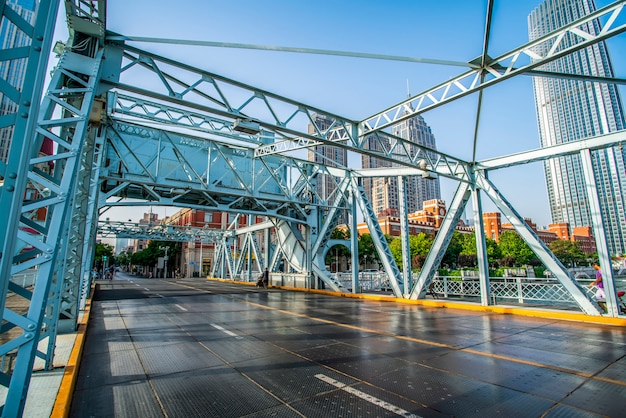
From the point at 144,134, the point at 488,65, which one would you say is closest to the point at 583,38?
the point at 488,65

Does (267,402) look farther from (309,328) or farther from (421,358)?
(309,328)

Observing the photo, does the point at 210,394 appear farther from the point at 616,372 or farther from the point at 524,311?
the point at 524,311

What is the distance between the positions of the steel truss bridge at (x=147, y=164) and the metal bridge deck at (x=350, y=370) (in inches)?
60.3

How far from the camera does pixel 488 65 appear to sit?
27.1 feet

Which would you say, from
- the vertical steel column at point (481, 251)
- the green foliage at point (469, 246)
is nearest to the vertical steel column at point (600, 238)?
the vertical steel column at point (481, 251)

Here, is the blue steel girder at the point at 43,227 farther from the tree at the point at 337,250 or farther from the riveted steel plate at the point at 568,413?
the tree at the point at 337,250

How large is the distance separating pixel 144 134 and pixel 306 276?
48.2 ft

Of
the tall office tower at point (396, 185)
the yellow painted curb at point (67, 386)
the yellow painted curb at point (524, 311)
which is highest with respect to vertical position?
the tall office tower at point (396, 185)

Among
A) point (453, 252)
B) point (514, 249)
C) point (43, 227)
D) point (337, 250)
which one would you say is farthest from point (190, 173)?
point (514, 249)

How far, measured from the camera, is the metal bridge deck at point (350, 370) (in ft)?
14.1

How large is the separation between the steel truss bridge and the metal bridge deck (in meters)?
1.53

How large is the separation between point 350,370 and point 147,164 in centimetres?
1671

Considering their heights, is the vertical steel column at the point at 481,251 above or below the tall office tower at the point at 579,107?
below

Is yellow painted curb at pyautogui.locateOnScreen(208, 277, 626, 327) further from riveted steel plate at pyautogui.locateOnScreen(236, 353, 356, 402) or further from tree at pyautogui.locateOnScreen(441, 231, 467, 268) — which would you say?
Answer: tree at pyautogui.locateOnScreen(441, 231, 467, 268)
